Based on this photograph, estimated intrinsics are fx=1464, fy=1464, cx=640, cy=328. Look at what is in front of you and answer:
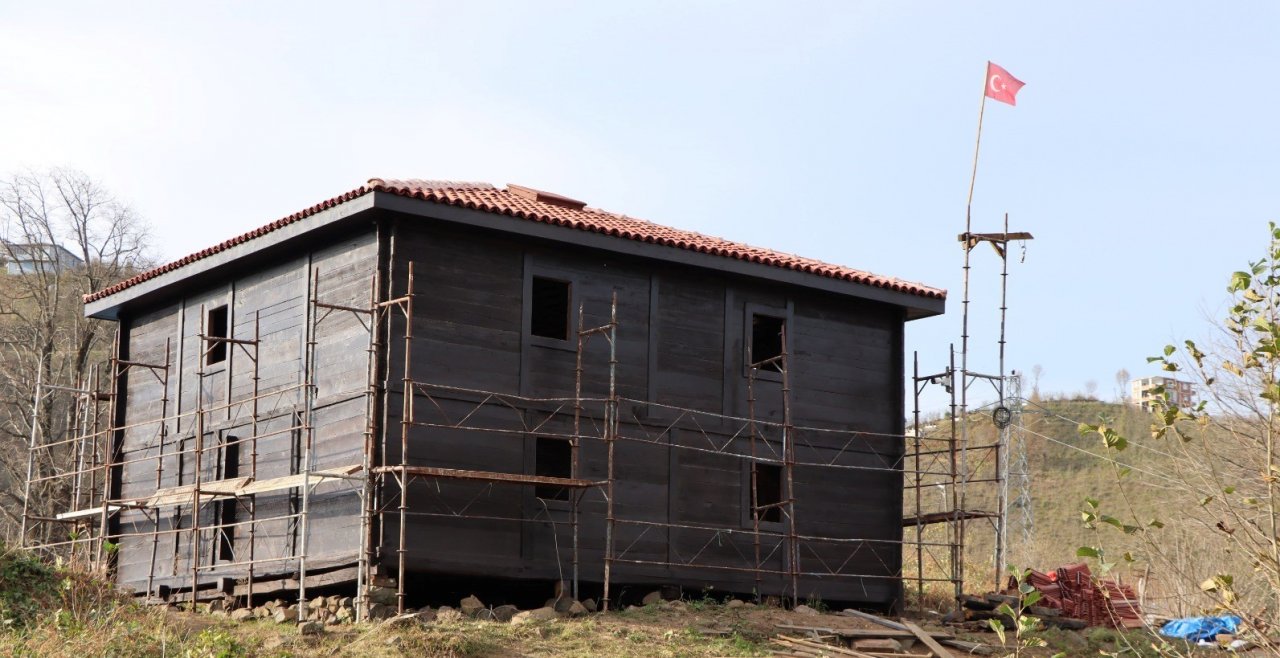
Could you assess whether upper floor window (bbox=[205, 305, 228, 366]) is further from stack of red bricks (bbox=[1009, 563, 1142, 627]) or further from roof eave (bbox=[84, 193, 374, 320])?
stack of red bricks (bbox=[1009, 563, 1142, 627])

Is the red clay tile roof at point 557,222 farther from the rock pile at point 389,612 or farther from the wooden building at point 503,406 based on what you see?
the rock pile at point 389,612

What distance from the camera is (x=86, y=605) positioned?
1983 cm

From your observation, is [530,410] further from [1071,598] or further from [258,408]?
[1071,598]

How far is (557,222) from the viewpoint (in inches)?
892

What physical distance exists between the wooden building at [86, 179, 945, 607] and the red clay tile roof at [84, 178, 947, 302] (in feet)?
0.20

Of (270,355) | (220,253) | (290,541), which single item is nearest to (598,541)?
(290,541)

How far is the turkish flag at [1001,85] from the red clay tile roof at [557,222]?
16.4ft

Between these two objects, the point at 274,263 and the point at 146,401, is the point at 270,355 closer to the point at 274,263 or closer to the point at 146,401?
the point at 274,263

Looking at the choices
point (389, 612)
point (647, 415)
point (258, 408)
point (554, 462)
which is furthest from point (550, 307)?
point (389, 612)

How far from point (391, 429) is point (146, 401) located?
804 centimetres

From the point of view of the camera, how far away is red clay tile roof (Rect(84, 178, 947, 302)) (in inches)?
860

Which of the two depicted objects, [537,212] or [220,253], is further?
[220,253]

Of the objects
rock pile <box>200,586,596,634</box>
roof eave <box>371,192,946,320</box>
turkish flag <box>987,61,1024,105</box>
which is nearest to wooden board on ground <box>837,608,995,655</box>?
rock pile <box>200,586,596,634</box>

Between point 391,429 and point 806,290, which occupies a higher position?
point 806,290
